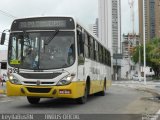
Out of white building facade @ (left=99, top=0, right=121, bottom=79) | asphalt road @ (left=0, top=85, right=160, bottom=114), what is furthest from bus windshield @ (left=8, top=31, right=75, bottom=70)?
white building facade @ (left=99, top=0, right=121, bottom=79)

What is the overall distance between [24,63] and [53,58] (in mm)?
1111

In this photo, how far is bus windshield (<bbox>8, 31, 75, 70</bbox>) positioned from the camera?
15.5 metres

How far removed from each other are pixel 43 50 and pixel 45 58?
313 mm

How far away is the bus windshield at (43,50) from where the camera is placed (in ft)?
51.0

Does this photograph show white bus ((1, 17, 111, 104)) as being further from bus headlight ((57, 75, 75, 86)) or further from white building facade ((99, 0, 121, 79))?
white building facade ((99, 0, 121, 79))

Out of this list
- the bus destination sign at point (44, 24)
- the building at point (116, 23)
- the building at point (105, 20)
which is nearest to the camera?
the bus destination sign at point (44, 24)

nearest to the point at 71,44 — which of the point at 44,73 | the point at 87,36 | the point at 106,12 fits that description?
the point at 44,73

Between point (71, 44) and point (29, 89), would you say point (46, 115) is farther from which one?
point (71, 44)

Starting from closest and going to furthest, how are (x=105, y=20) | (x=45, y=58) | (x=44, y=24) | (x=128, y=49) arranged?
1. (x=45, y=58)
2. (x=44, y=24)
3. (x=105, y=20)
4. (x=128, y=49)

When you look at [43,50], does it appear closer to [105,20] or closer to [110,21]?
[105,20]

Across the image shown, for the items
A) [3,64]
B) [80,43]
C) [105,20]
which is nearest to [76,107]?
[80,43]

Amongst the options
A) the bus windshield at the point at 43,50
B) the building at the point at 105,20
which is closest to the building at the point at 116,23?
the building at the point at 105,20

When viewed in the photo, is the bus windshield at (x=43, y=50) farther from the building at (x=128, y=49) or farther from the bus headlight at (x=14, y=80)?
the building at (x=128, y=49)

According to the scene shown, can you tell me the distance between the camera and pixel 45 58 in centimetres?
1555
